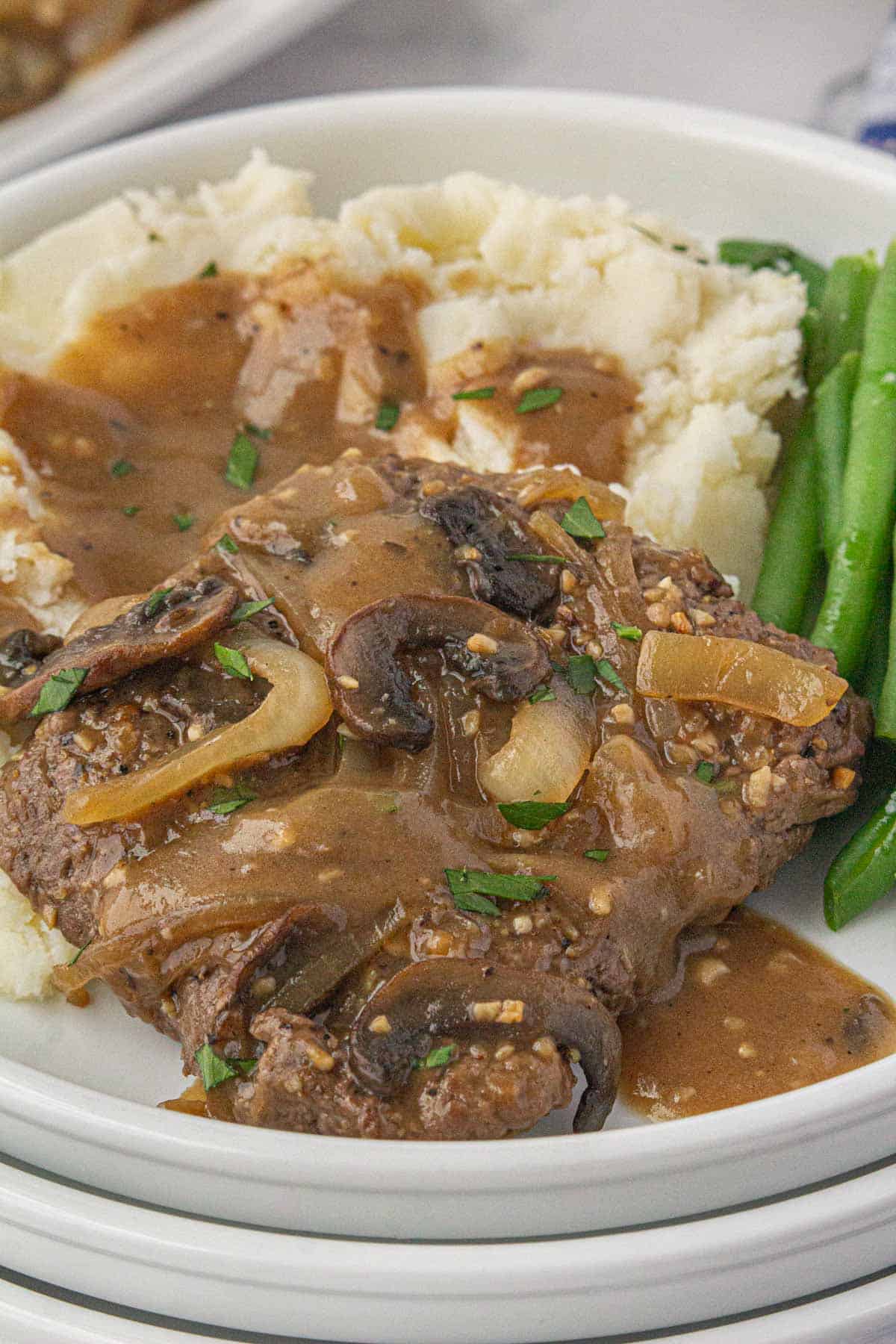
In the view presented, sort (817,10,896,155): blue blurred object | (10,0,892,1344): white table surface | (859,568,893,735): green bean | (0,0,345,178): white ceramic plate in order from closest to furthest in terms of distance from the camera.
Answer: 1. (859,568,893,735): green bean
2. (0,0,345,178): white ceramic plate
3. (817,10,896,155): blue blurred object
4. (10,0,892,1344): white table surface

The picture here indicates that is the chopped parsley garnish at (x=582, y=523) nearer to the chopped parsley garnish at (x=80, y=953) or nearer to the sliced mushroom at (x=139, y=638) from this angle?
the sliced mushroom at (x=139, y=638)

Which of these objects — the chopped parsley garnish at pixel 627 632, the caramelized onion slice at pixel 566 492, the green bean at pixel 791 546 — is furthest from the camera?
the green bean at pixel 791 546

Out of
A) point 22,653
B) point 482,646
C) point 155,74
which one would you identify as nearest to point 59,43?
point 155,74

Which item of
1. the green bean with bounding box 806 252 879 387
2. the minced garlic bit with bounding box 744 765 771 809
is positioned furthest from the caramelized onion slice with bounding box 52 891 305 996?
the green bean with bounding box 806 252 879 387

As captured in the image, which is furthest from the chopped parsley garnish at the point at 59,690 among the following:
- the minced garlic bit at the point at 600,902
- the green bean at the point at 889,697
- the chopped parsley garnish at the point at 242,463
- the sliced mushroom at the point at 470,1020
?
the green bean at the point at 889,697

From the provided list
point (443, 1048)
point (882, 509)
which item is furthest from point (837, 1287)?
point (882, 509)

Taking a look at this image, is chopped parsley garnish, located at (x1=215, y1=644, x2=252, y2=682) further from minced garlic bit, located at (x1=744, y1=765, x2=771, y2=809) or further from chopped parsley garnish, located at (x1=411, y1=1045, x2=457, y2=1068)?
minced garlic bit, located at (x1=744, y1=765, x2=771, y2=809)
